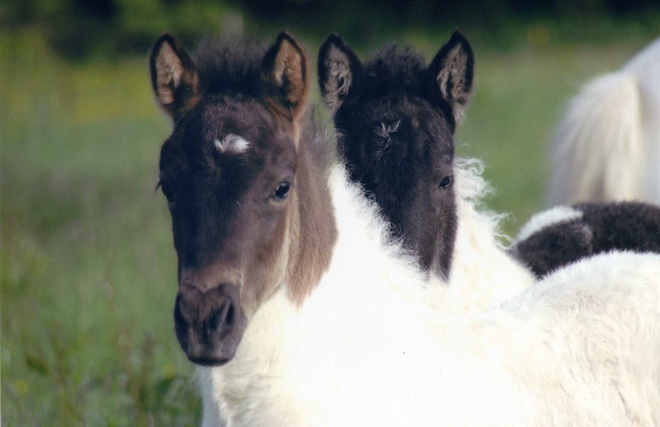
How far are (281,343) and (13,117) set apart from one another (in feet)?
47.8

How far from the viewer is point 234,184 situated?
9.66 ft

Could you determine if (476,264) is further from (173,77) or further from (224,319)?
(224,319)

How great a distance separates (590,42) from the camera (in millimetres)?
23438

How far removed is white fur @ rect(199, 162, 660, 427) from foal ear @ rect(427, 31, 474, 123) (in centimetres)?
116

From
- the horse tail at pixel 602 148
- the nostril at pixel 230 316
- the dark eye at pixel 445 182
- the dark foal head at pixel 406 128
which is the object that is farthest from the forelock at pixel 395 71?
the horse tail at pixel 602 148

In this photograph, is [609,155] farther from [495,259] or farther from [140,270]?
[140,270]

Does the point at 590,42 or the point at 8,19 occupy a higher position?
the point at 590,42

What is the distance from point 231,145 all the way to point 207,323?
577 mm

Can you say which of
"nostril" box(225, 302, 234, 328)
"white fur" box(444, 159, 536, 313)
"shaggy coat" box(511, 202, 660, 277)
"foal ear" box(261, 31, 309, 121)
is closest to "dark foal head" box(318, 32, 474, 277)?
"white fur" box(444, 159, 536, 313)

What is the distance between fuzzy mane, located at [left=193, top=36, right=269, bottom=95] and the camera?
10.5 ft

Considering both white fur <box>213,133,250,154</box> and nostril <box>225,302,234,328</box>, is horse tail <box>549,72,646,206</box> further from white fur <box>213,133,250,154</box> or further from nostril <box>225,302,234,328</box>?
nostril <box>225,302,234,328</box>

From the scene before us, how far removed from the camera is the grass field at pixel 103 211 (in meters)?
5.22

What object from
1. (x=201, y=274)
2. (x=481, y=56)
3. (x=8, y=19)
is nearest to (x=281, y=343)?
(x=201, y=274)

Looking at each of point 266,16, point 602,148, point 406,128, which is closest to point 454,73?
point 406,128
